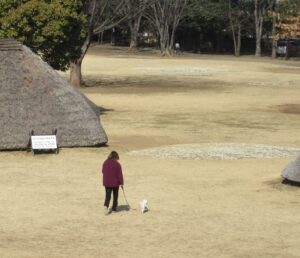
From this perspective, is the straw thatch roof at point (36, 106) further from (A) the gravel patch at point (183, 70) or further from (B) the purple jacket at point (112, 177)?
(A) the gravel patch at point (183, 70)

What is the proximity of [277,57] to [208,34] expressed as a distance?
1519 centimetres

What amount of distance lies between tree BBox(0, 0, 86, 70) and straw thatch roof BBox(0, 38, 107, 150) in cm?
759

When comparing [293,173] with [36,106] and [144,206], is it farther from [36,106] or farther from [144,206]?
[36,106]

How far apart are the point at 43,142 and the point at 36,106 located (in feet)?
6.40

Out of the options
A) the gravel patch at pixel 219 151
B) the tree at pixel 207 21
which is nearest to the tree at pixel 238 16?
the tree at pixel 207 21

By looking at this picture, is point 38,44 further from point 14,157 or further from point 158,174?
point 158,174

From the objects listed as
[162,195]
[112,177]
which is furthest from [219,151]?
[112,177]

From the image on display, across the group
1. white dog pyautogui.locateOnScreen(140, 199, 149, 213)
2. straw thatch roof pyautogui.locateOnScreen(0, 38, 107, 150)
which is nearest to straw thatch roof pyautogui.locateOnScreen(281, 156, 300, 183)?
white dog pyautogui.locateOnScreen(140, 199, 149, 213)

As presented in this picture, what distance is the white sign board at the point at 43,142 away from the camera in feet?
78.4

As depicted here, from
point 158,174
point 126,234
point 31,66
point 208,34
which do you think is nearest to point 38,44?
point 31,66

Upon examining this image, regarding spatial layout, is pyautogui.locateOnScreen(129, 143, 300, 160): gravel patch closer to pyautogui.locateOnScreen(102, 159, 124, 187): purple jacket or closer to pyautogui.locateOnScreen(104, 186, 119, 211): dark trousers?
pyautogui.locateOnScreen(104, 186, 119, 211): dark trousers

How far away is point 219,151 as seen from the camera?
81.7 ft

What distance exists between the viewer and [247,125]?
3238cm

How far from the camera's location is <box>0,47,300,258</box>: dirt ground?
14.0 metres
